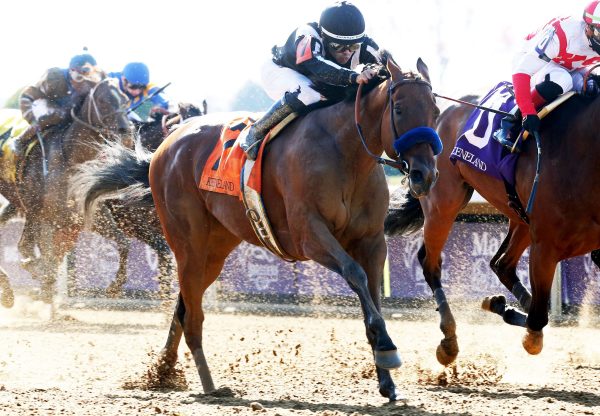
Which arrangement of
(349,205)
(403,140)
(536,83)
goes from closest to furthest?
1. (403,140)
2. (349,205)
3. (536,83)

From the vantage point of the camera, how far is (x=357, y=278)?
5055 mm

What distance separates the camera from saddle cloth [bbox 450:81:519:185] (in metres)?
6.45

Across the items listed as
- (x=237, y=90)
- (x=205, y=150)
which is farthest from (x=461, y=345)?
(x=237, y=90)

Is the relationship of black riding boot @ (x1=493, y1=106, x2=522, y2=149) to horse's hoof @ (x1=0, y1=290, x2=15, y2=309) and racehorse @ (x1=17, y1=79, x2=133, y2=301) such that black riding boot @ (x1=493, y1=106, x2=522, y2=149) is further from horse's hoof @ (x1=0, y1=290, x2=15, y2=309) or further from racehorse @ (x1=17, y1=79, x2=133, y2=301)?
horse's hoof @ (x1=0, y1=290, x2=15, y2=309)

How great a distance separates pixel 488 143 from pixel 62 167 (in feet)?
17.6

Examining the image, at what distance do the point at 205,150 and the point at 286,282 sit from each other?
465 centimetres

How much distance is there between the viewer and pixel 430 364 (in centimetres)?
704

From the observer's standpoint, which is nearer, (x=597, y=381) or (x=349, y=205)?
(x=349, y=205)

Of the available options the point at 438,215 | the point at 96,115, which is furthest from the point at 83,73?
the point at 438,215

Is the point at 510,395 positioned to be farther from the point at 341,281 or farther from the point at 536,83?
the point at 341,281

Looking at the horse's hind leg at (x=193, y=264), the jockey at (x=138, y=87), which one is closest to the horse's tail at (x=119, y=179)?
the horse's hind leg at (x=193, y=264)

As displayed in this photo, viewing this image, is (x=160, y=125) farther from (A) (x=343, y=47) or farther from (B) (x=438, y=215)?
(A) (x=343, y=47)

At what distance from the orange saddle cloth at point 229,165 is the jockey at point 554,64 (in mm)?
1599

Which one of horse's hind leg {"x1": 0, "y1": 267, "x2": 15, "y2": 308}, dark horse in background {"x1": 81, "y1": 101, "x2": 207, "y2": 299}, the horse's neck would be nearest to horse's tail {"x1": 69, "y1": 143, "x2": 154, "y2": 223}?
the horse's neck
